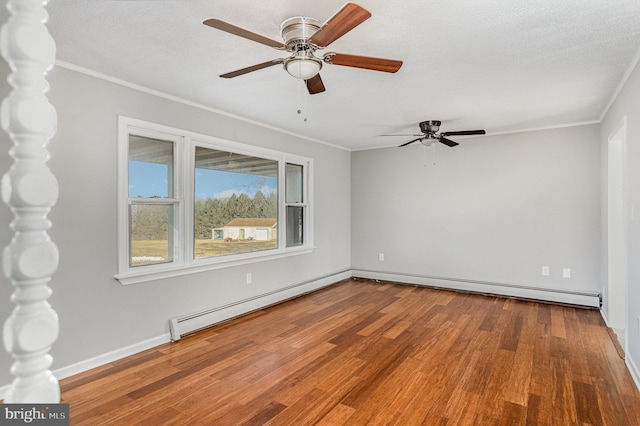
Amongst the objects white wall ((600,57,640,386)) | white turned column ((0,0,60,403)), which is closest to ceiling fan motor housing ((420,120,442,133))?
white wall ((600,57,640,386))

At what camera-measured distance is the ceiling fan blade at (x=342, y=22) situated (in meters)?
1.52

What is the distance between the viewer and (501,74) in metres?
2.90

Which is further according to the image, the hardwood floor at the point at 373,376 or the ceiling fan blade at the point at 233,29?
the hardwood floor at the point at 373,376

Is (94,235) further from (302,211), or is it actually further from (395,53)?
(302,211)

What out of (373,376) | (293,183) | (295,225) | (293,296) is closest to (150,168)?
(293,183)

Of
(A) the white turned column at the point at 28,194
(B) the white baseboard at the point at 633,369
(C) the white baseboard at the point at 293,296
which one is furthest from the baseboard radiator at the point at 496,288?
(A) the white turned column at the point at 28,194

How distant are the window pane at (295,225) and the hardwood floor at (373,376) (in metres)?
1.42

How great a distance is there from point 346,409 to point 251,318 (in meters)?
2.11

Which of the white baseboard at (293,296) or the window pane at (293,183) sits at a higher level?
the window pane at (293,183)

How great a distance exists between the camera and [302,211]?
18.1ft

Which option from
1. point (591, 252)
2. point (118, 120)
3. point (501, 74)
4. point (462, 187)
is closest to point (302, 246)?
point (462, 187)

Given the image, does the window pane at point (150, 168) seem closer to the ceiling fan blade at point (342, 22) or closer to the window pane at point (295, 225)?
the window pane at point (295, 225)

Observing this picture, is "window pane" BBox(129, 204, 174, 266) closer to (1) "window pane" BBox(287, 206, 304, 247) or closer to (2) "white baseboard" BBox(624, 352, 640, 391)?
(1) "window pane" BBox(287, 206, 304, 247)

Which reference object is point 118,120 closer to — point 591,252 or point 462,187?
point 462,187
